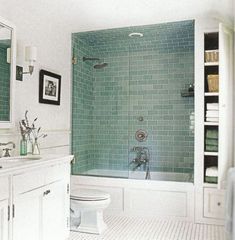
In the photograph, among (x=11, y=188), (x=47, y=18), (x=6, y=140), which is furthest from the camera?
(x=47, y=18)

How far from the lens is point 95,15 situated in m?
3.34

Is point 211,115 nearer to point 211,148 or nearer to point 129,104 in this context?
point 211,148

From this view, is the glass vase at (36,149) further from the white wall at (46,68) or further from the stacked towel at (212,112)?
Answer: the stacked towel at (212,112)

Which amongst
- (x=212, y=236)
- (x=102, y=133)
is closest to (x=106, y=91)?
(x=102, y=133)

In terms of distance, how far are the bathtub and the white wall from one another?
61 centimetres

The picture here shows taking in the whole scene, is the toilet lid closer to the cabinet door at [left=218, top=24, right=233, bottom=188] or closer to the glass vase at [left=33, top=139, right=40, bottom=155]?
the glass vase at [left=33, top=139, right=40, bottom=155]

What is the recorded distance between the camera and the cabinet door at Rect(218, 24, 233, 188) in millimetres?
3131

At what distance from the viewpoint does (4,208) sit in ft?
6.32

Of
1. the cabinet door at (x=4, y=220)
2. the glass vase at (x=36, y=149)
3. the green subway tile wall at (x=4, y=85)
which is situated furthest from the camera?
the glass vase at (x=36, y=149)

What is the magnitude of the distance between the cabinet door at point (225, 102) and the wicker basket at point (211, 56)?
4.9 inches

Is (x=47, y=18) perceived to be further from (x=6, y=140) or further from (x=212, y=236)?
(x=212, y=236)

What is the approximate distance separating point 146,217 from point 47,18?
250cm

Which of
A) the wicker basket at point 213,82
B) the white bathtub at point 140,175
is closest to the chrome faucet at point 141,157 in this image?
the white bathtub at point 140,175

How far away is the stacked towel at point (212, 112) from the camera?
3287mm
